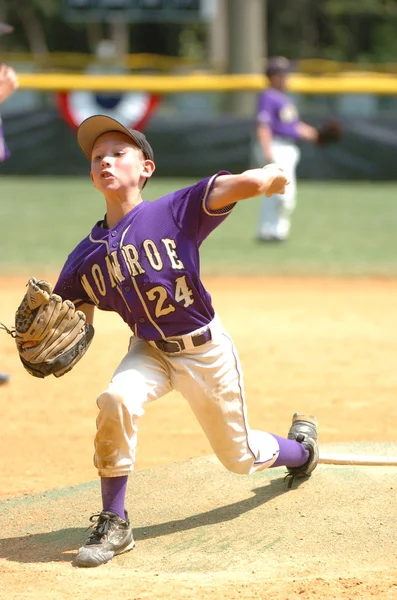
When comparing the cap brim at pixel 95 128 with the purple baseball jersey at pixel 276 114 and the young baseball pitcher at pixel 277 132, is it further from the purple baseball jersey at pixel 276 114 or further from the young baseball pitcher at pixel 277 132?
the purple baseball jersey at pixel 276 114

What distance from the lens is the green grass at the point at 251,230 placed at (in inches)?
436

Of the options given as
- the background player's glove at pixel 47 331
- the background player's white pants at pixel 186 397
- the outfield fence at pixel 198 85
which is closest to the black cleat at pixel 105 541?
the background player's white pants at pixel 186 397

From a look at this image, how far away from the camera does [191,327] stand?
Result: 3.94 meters

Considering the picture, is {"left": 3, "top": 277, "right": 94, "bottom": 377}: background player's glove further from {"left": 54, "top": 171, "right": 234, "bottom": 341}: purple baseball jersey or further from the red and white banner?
the red and white banner

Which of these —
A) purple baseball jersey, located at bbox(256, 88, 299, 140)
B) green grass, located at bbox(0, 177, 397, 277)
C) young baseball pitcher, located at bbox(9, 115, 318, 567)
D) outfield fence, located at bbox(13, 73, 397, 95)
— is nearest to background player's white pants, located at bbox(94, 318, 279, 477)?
young baseball pitcher, located at bbox(9, 115, 318, 567)

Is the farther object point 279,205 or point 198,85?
point 198,85

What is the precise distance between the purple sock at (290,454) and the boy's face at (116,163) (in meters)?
1.24

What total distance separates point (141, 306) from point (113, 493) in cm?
72

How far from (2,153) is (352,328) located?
3226mm

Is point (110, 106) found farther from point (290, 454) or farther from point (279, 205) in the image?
point (290, 454)

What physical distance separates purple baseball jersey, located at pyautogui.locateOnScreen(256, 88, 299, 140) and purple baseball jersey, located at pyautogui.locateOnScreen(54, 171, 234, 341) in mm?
7905

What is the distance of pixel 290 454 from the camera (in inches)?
171

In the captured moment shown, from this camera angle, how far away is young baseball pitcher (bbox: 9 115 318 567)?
382cm

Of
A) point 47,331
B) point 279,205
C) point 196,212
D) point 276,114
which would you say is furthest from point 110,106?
point 47,331
